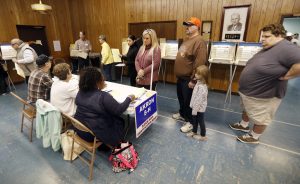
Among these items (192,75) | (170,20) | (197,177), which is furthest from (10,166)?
(170,20)

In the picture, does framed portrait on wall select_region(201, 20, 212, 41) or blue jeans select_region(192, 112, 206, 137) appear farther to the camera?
framed portrait on wall select_region(201, 20, 212, 41)

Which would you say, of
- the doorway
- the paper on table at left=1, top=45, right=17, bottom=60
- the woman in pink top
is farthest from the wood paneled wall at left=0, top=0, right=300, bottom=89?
the woman in pink top

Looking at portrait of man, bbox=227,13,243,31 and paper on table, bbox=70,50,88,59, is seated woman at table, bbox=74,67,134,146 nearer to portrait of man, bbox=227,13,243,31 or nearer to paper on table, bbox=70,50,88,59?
portrait of man, bbox=227,13,243,31

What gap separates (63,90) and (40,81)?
1.86ft

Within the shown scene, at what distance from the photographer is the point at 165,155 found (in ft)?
6.72

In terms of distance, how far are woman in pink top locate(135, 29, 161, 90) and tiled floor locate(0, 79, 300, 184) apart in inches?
31.1

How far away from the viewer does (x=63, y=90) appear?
182 centimetres

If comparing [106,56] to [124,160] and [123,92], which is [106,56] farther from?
[124,160]

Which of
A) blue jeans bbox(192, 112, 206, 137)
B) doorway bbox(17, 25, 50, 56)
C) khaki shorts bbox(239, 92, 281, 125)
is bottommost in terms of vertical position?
blue jeans bbox(192, 112, 206, 137)

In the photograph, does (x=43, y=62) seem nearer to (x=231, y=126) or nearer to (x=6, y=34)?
(x=231, y=126)

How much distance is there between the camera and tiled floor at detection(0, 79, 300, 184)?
5.67 feet

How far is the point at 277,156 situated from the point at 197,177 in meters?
1.10

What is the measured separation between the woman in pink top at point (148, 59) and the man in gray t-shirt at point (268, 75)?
3.87 feet

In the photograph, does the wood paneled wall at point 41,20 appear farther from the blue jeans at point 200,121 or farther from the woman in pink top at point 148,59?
the blue jeans at point 200,121
